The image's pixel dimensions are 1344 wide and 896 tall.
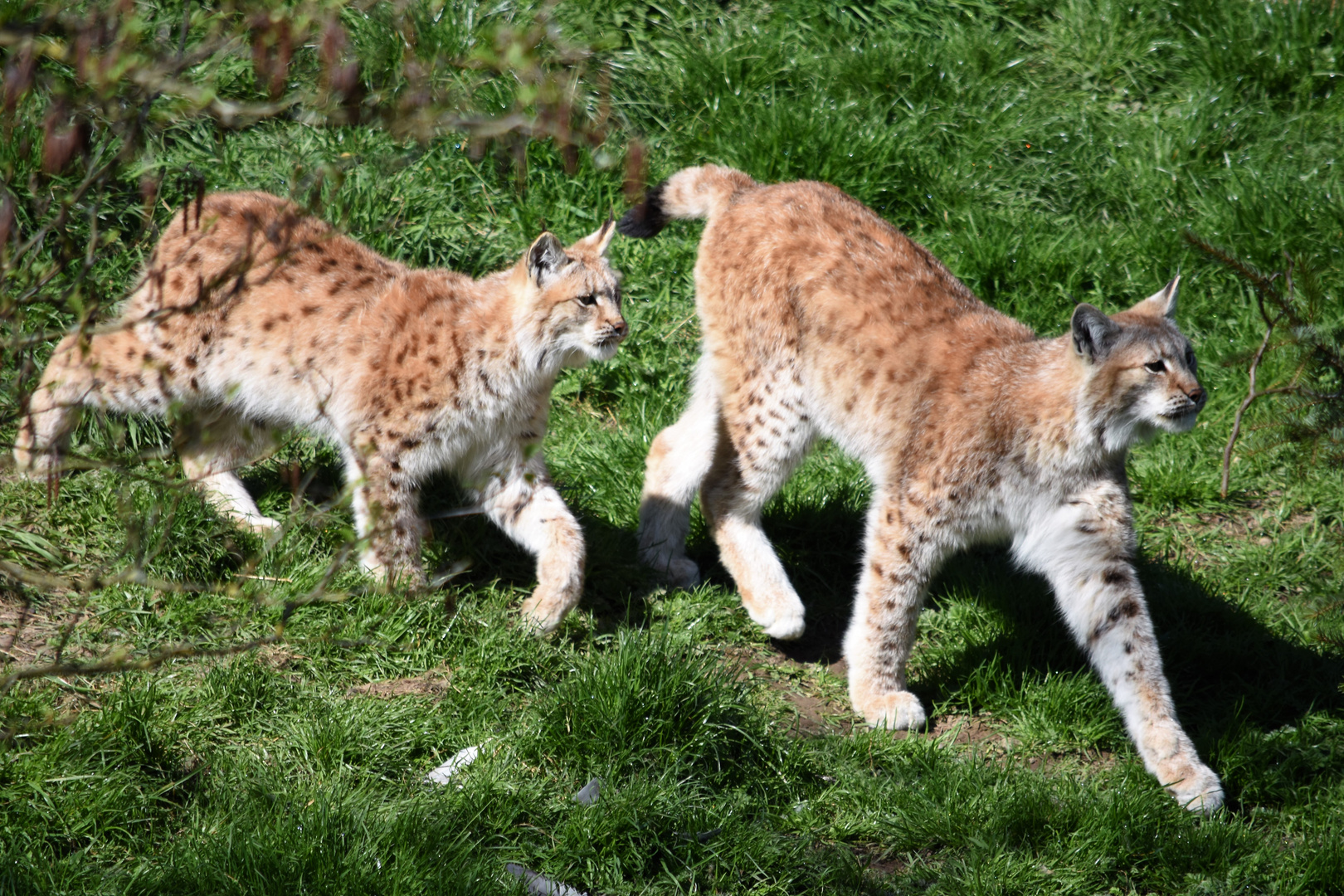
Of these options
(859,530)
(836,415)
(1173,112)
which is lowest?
(859,530)

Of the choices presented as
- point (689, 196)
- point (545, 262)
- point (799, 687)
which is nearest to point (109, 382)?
point (545, 262)

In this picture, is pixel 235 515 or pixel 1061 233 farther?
pixel 1061 233

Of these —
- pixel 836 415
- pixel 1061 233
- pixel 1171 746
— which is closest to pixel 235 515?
pixel 836 415

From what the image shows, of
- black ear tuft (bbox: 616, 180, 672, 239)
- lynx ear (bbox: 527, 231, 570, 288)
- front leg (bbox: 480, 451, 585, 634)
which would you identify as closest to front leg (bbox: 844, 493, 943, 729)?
front leg (bbox: 480, 451, 585, 634)

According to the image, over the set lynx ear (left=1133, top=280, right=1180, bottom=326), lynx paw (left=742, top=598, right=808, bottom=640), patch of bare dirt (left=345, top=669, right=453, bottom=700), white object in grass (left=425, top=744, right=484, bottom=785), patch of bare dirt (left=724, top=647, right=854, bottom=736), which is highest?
lynx ear (left=1133, top=280, right=1180, bottom=326)

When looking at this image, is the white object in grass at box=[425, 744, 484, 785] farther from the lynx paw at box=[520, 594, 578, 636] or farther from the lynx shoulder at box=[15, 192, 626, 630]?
the lynx shoulder at box=[15, 192, 626, 630]

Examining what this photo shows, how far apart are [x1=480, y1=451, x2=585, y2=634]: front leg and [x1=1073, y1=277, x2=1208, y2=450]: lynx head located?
6.16ft

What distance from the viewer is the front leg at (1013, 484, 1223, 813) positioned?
163 inches

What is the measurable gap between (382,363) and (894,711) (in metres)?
2.20

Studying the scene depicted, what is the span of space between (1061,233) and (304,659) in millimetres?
4344

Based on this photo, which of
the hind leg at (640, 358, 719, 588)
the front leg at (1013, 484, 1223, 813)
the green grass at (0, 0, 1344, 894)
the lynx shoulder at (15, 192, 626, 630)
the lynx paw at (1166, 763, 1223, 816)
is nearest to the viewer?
the green grass at (0, 0, 1344, 894)

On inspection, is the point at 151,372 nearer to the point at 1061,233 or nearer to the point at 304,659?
the point at 304,659

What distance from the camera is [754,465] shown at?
509 cm

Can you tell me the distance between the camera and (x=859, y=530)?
216 inches
